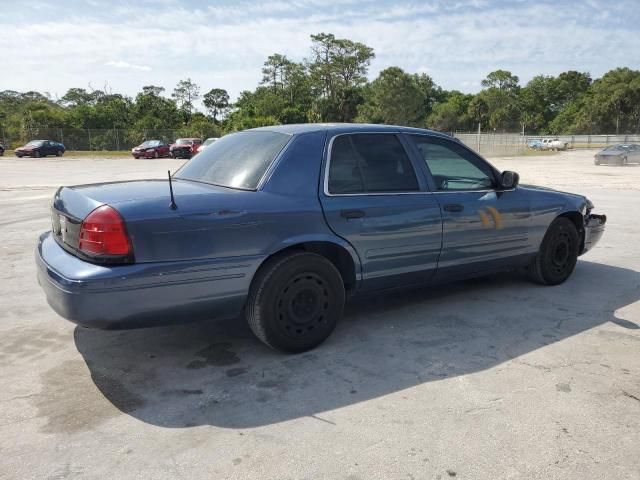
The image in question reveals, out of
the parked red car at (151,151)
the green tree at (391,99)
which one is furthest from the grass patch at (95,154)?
the green tree at (391,99)

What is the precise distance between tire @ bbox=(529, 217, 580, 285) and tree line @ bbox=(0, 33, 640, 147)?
187 ft

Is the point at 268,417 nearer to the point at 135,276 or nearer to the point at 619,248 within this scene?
the point at 135,276

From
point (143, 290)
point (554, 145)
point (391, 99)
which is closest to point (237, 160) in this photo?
point (143, 290)

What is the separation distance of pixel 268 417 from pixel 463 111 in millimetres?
106978

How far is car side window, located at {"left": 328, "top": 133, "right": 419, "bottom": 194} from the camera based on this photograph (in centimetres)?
395

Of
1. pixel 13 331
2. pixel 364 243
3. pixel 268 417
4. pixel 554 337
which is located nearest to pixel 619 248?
pixel 554 337

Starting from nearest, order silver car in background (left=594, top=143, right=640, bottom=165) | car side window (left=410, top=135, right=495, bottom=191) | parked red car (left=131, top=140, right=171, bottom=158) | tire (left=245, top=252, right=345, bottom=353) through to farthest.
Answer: tire (left=245, top=252, right=345, bottom=353), car side window (left=410, top=135, right=495, bottom=191), silver car in background (left=594, top=143, right=640, bottom=165), parked red car (left=131, top=140, right=171, bottom=158)

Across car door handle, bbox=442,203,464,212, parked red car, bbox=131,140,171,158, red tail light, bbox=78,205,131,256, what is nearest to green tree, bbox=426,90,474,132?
parked red car, bbox=131,140,171,158

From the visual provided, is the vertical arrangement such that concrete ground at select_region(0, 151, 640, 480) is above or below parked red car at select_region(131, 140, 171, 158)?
below

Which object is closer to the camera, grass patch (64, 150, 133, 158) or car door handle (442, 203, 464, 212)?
car door handle (442, 203, 464, 212)

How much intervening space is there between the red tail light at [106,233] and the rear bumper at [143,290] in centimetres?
9

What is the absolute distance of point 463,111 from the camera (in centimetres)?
10312

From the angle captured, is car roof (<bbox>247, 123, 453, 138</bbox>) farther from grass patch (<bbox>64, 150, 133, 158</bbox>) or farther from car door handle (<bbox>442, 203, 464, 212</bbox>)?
grass patch (<bbox>64, 150, 133, 158</bbox>)

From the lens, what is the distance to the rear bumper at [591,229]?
5.64 m
